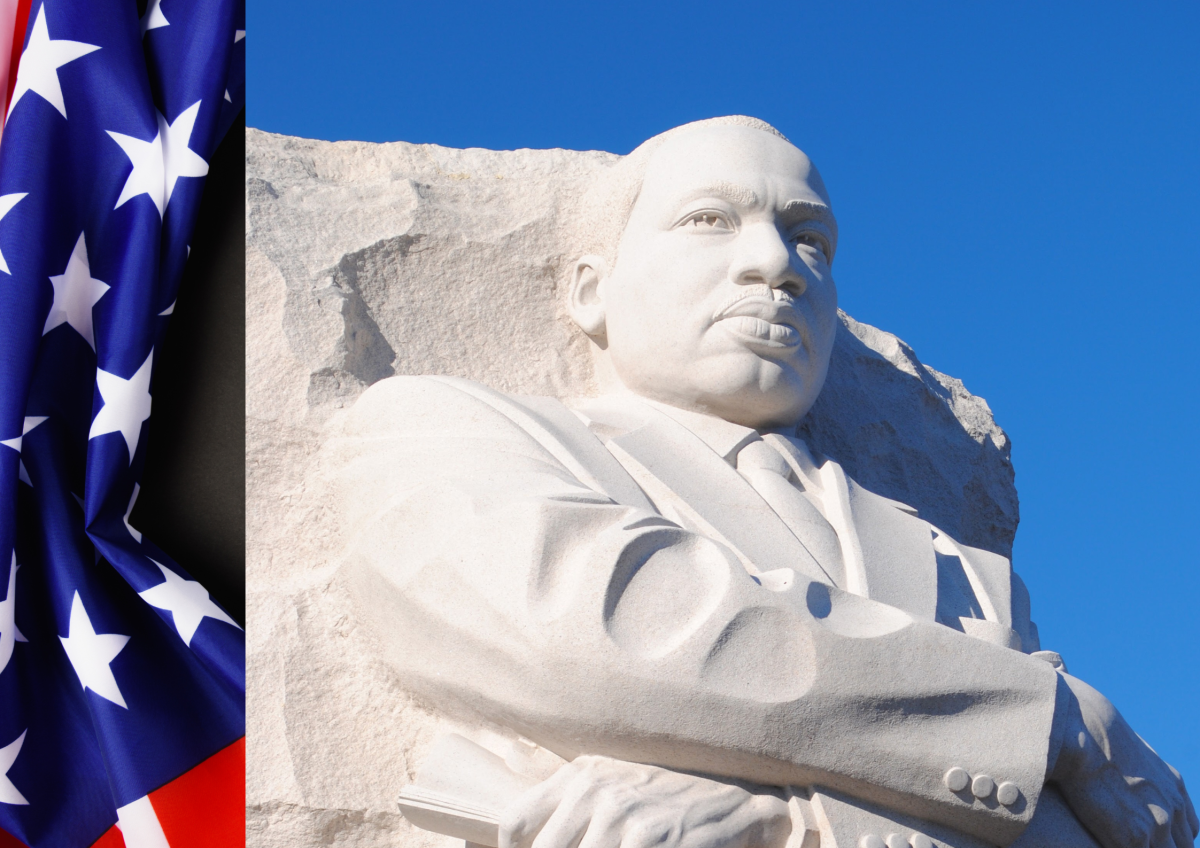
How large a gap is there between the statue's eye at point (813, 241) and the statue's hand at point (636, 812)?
169cm

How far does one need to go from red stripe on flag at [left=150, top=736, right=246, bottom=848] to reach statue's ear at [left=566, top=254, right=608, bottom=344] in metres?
1.56

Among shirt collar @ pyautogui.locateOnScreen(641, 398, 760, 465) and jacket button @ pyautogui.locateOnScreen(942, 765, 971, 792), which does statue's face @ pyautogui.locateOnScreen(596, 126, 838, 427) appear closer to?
shirt collar @ pyautogui.locateOnScreen(641, 398, 760, 465)

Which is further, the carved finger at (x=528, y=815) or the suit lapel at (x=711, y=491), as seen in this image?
the suit lapel at (x=711, y=491)

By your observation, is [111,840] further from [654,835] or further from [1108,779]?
[1108,779]

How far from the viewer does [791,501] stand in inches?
149

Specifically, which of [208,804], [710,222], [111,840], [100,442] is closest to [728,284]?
[710,222]

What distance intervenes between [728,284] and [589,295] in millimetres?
623

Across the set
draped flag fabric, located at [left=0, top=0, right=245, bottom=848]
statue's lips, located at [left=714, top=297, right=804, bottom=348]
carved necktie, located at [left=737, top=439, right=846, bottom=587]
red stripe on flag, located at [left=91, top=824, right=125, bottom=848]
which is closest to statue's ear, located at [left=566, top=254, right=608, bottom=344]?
statue's lips, located at [left=714, top=297, right=804, bottom=348]

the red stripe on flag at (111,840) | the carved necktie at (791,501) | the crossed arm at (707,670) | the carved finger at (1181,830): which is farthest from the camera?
the red stripe on flag at (111,840)

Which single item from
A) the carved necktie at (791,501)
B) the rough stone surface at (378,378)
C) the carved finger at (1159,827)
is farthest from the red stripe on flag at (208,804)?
the carved finger at (1159,827)

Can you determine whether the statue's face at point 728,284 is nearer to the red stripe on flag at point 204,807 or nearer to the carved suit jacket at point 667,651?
the carved suit jacket at point 667,651

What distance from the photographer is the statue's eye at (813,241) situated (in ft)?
13.6

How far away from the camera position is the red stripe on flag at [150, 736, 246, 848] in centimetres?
410

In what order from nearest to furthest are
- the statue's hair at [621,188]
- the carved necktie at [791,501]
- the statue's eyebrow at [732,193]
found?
1. the carved necktie at [791,501]
2. the statue's eyebrow at [732,193]
3. the statue's hair at [621,188]
